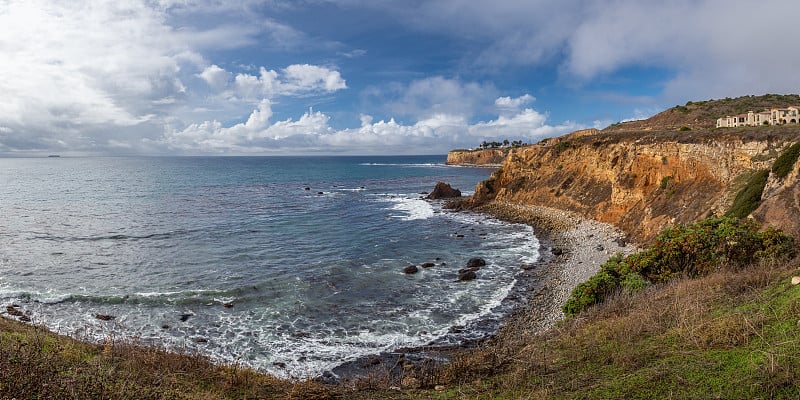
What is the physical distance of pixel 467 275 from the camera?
2620cm

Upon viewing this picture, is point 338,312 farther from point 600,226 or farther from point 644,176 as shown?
point 644,176

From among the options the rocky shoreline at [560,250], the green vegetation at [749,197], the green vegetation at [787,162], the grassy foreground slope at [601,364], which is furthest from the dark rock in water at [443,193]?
the grassy foreground slope at [601,364]

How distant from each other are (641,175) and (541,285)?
66.8 feet

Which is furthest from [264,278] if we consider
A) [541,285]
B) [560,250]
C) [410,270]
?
[560,250]

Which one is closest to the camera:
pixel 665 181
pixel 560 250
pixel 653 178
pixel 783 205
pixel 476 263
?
pixel 783 205

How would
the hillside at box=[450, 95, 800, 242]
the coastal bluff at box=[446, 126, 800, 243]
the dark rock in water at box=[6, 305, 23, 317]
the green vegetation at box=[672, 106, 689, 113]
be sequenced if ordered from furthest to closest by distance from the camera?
the green vegetation at box=[672, 106, 689, 113]
the coastal bluff at box=[446, 126, 800, 243]
the hillside at box=[450, 95, 800, 242]
the dark rock in water at box=[6, 305, 23, 317]

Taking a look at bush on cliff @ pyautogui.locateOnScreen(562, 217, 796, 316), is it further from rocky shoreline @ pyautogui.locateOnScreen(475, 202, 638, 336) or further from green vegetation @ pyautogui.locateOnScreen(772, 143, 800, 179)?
green vegetation @ pyautogui.locateOnScreen(772, 143, 800, 179)

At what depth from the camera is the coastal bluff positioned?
84.9 ft

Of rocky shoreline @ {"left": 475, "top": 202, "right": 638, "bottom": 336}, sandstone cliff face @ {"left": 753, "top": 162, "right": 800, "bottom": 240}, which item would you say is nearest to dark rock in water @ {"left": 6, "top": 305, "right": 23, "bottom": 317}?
rocky shoreline @ {"left": 475, "top": 202, "right": 638, "bottom": 336}

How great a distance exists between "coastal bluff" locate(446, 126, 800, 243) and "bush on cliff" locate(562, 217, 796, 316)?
3.03 metres

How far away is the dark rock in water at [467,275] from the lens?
85.2 feet

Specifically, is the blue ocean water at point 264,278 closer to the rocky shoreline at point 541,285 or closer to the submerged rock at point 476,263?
the submerged rock at point 476,263

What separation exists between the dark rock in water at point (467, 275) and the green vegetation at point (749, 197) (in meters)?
14.7

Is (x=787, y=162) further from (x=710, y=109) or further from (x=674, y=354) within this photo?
(x=710, y=109)
